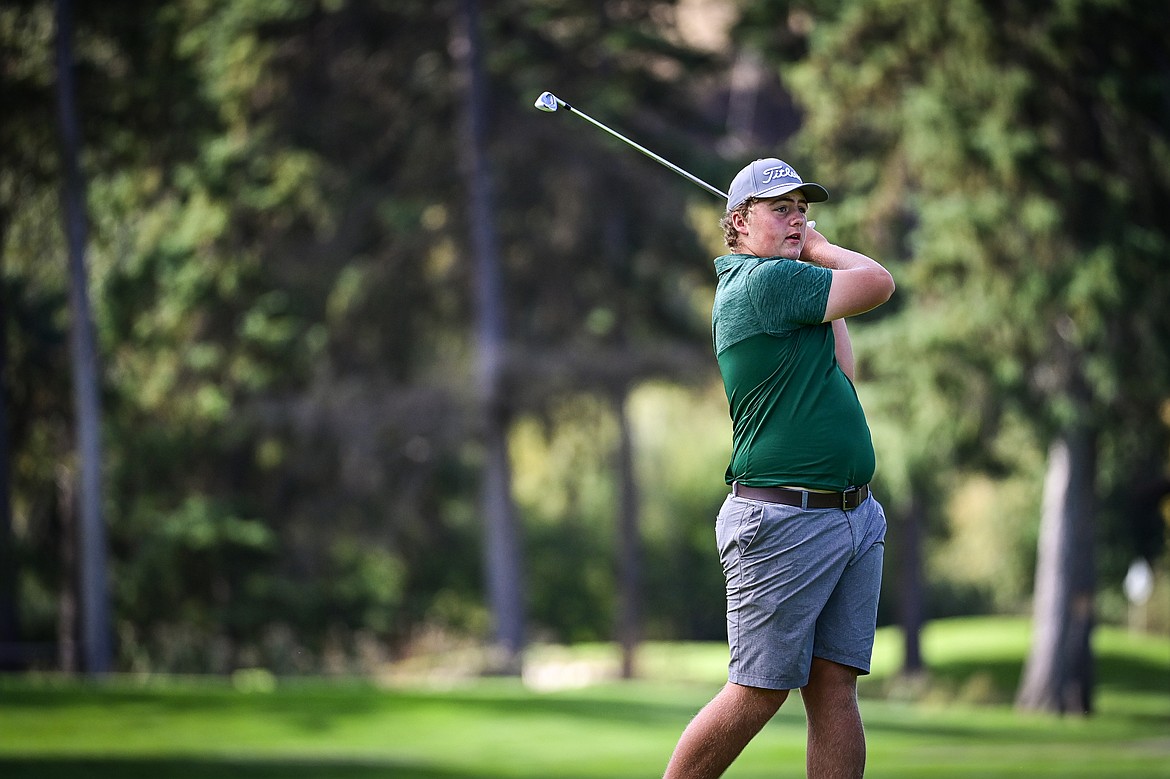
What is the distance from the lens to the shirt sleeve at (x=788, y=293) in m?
4.15

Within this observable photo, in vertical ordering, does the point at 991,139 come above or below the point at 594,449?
above

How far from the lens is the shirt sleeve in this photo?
4152 mm

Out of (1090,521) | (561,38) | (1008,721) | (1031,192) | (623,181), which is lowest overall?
(1008,721)

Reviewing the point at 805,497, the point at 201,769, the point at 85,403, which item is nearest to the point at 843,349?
the point at 805,497

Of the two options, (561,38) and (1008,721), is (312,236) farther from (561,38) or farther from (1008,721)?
(1008,721)

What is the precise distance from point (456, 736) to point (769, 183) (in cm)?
924

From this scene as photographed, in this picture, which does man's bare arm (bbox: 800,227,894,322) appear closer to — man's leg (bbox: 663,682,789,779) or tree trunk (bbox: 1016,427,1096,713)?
man's leg (bbox: 663,682,789,779)

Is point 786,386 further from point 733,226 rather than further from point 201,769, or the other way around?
point 201,769

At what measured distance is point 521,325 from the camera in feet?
81.9

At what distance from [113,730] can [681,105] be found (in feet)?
45.9

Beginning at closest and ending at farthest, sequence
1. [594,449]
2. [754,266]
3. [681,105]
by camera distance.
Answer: [754,266], [681,105], [594,449]

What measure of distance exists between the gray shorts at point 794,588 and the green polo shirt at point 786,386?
0.10 metres

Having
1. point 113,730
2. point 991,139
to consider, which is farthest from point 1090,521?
point 113,730

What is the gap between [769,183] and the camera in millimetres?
4312
